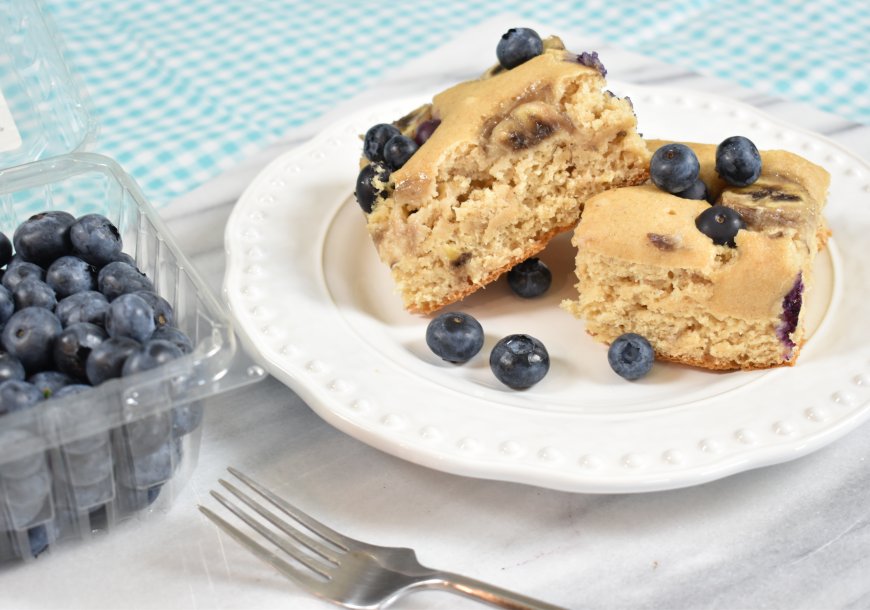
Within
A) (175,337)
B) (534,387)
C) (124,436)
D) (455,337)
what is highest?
(175,337)

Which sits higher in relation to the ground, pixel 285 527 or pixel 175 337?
pixel 175 337

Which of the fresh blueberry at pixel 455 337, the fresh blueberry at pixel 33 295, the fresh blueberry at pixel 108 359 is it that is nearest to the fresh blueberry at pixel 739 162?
the fresh blueberry at pixel 455 337

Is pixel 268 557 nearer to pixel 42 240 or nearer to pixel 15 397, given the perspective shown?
pixel 15 397

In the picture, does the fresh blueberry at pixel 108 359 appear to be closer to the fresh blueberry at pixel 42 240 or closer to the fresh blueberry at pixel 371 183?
the fresh blueberry at pixel 42 240

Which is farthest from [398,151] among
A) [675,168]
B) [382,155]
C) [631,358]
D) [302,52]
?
[302,52]

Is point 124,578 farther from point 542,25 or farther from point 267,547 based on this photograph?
point 542,25

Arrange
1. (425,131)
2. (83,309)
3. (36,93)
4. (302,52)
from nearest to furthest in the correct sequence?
(83,309) → (425,131) → (36,93) → (302,52)

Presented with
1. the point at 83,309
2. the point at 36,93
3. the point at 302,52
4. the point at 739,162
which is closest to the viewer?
the point at 83,309
